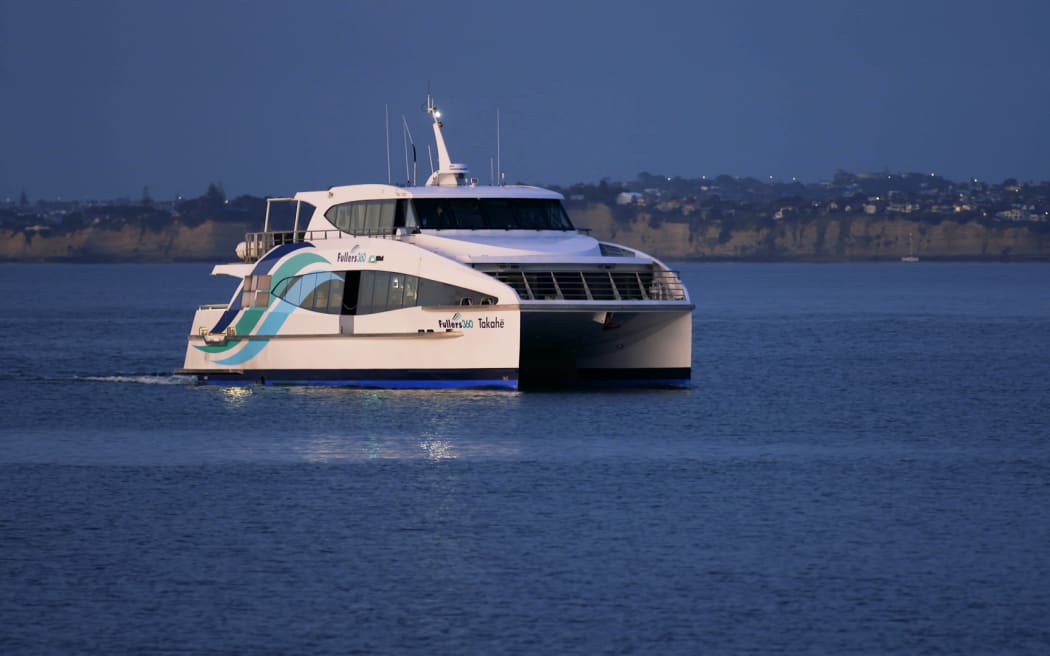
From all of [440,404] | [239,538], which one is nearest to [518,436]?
[440,404]

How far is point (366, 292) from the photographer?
3559 centimetres

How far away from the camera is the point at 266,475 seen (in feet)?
90.0

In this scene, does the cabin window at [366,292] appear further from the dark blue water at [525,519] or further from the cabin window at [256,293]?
the dark blue water at [525,519]

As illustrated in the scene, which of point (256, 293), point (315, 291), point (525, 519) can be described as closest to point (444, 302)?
point (315, 291)

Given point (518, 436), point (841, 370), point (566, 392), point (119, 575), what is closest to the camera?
point (119, 575)

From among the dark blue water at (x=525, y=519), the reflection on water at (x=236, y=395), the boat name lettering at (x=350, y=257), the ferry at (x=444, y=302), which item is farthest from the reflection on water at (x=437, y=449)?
the reflection on water at (x=236, y=395)

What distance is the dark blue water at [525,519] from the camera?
1758cm

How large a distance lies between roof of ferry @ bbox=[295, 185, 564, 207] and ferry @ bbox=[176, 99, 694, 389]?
0.13 feet

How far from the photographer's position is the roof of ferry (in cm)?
3753

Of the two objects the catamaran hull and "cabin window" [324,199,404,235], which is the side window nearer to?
the catamaran hull

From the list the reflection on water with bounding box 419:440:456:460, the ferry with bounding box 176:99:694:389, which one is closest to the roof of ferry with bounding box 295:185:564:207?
the ferry with bounding box 176:99:694:389

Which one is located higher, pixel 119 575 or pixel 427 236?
pixel 427 236

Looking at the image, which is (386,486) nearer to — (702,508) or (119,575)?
(702,508)

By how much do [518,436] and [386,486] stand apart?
212 inches
